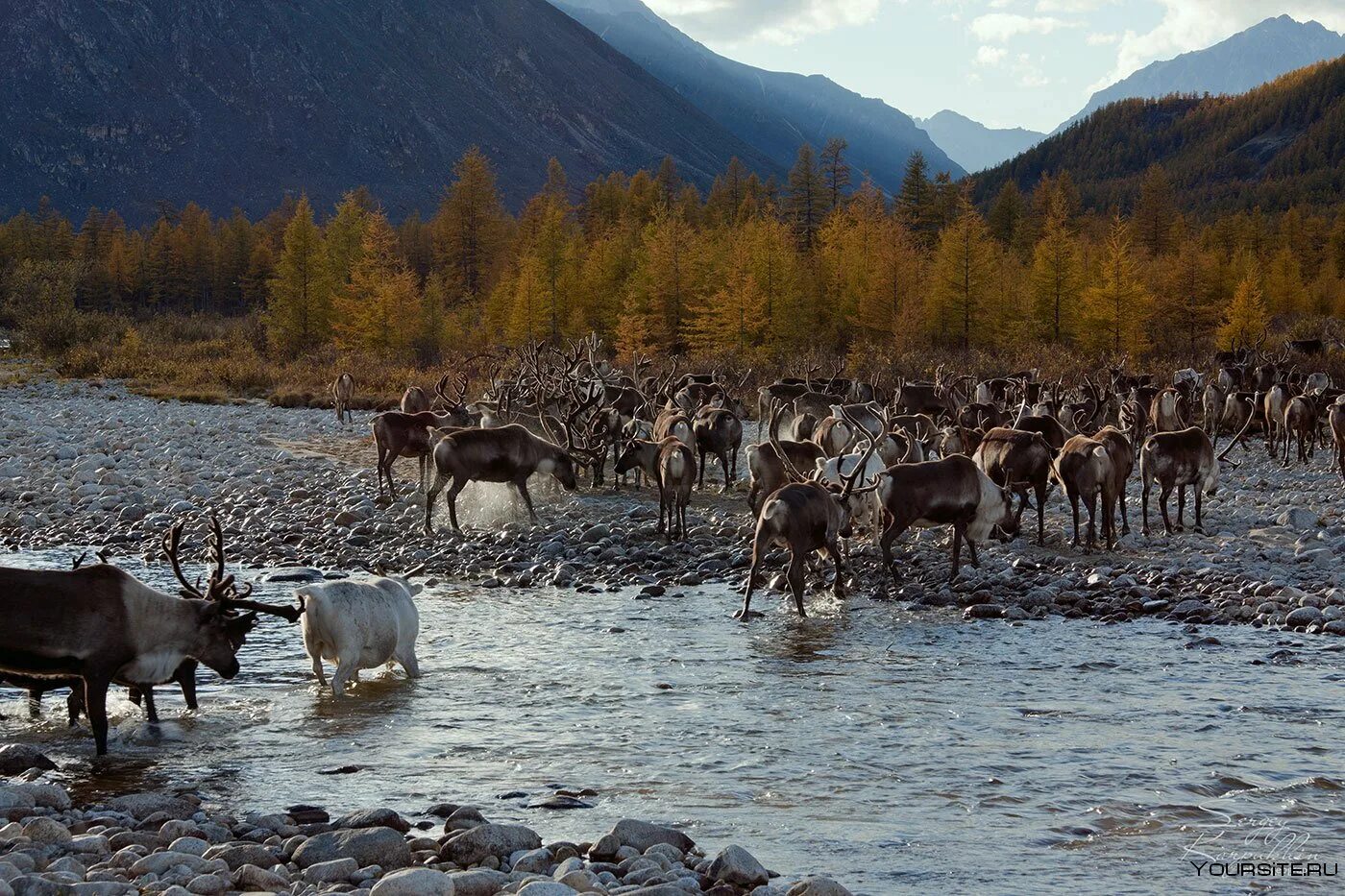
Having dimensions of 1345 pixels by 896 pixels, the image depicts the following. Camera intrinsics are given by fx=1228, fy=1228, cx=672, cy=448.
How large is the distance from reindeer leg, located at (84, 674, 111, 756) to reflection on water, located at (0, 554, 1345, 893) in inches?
5.5

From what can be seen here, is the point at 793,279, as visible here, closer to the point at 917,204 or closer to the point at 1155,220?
the point at 917,204

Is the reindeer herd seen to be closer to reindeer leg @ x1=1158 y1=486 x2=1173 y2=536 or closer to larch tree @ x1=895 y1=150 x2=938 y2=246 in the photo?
reindeer leg @ x1=1158 y1=486 x2=1173 y2=536

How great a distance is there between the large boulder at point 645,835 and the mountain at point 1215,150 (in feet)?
408

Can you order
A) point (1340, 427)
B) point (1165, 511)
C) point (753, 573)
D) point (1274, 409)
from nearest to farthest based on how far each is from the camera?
point (753, 573) → point (1165, 511) → point (1340, 427) → point (1274, 409)

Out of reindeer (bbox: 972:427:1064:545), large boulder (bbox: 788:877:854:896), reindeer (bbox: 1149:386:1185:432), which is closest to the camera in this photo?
large boulder (bbox: 788:877:854:896)

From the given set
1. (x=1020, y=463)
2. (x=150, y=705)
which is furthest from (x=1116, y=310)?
(x=150, y=705)

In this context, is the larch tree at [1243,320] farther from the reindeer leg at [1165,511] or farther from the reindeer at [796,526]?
the reindeer at [796,526]

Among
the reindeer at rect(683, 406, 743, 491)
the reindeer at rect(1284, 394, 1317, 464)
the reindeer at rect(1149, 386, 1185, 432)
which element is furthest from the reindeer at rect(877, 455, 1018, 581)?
the reindeer at rect(1149, 386, 1185, 432)

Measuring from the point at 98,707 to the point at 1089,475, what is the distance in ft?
35.1

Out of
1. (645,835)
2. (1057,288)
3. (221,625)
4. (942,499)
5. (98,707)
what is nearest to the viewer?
(645,835)

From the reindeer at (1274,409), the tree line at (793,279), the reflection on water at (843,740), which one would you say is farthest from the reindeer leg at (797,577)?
the tree line at (793,279)

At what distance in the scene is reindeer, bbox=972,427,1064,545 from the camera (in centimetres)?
1480

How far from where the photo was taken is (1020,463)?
1481 centimetres

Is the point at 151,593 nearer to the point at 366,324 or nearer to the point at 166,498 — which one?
the point at 166,498
